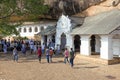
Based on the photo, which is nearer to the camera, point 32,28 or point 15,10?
point 15,10

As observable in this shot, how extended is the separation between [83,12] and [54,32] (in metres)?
14.6

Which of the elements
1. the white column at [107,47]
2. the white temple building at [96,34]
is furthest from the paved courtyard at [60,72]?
the white temple building at [96,34]

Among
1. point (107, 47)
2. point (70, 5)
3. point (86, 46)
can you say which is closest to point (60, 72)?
point (107, 47)

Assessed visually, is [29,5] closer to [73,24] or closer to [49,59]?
[73,24]

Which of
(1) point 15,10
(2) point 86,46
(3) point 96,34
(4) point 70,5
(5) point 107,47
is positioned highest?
(4) point 70,5

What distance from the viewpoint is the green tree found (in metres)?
30.7

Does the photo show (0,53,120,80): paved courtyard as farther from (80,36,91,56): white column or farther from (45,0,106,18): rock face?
(45,0,106,18): rock face

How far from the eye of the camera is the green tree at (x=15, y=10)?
3070 cm

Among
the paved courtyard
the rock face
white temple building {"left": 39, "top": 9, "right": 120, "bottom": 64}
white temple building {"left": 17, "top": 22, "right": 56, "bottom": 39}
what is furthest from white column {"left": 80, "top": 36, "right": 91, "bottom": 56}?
white temple building {"left": 17, "top": 22, "right": 56, "bottom": 39}

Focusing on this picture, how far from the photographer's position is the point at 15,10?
31.4 meters

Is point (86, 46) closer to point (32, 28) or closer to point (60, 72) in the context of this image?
point (60, 72)

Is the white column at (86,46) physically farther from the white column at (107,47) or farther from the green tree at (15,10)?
the green tree at (15,10)

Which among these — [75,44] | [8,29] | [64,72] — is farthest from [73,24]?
[64,72]

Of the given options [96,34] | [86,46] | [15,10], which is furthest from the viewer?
[15,10]
